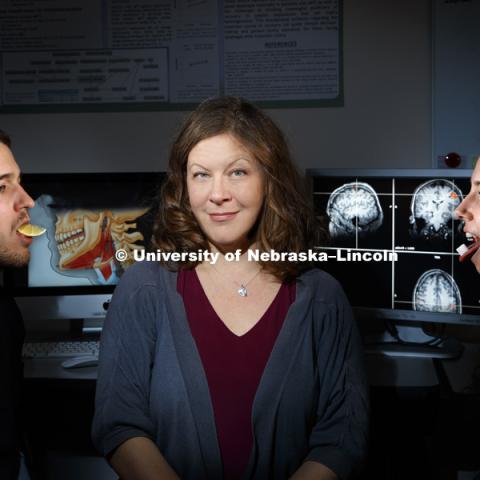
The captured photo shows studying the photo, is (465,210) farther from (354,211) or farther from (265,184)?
(354,211)

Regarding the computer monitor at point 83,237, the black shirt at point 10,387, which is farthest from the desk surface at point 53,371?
Result: the black shirt at point 10,387

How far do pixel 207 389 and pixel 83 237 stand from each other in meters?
0.91

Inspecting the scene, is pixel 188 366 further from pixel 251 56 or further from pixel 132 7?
pixel 132 7

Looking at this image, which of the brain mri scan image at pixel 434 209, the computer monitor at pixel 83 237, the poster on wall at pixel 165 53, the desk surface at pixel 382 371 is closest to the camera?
the desk surface at pixel 382 371

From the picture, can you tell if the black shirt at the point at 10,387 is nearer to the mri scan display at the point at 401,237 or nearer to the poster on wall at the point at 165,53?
the mri scan display at the point at 401,237

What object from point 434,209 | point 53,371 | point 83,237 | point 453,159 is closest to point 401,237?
point 434,209

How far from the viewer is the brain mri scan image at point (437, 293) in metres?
1.94

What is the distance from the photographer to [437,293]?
1956 millimetres

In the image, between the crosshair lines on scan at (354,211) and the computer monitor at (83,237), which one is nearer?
the crosshair lines on scan at (354,211)

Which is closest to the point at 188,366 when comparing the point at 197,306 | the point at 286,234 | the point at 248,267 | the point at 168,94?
the point at 197,306

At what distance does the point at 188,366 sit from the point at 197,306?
5.7 inches

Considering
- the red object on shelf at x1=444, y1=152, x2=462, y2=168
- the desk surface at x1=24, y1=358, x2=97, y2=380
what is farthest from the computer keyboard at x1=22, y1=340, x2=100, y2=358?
the red object on shelf at x1=444, y1=152, x2=462, y2=168

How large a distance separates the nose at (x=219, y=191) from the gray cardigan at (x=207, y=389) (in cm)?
23

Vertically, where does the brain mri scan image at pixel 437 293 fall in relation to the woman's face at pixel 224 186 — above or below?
below
